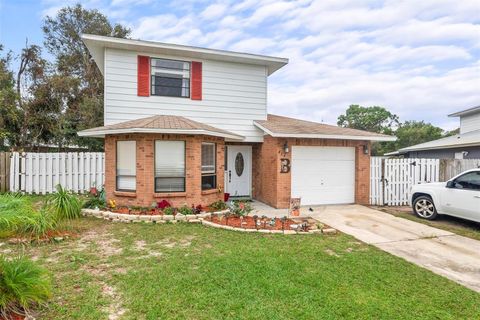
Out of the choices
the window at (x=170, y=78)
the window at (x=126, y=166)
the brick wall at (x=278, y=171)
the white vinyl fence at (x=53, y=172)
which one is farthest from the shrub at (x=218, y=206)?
the white vinyl fence at (x=53, y=172)

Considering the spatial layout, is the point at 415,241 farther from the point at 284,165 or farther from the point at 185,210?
the point at 185,210

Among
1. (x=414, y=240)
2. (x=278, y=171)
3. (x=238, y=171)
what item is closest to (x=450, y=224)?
(x=414, y=240)

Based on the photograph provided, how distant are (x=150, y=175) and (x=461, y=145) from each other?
53.6 ft

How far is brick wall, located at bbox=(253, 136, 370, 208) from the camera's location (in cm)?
975

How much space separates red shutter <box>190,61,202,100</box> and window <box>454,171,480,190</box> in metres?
8.84

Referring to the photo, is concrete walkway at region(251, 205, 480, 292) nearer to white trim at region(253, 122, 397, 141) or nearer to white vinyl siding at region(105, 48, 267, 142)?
white trim at region(253, 122, 397, 141)

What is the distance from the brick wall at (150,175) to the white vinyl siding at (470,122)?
19965 millimetres

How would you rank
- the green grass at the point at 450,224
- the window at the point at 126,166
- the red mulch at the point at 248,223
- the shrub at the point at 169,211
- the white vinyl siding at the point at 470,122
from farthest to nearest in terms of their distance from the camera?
the white vinyl siding at the point at 470,122 → the window at the point at 126,166 → the shrub at the point at 169,211 → the red mulch at the point at 248,223 → the green grass at the point at 450,224

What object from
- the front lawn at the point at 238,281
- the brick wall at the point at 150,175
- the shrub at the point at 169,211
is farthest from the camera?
the brick wall at the point at 150,175

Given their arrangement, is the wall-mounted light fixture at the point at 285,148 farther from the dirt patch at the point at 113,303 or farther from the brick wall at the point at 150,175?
the dirt patch at the point at 113,303

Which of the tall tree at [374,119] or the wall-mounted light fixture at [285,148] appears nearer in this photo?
the wall-mounted light fixture at [285,148]

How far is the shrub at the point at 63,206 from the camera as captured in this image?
6.97m

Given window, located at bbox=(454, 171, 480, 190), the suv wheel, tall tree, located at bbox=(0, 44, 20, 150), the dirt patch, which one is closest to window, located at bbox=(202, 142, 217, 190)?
the dirt patch

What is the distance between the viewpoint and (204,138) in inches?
357
